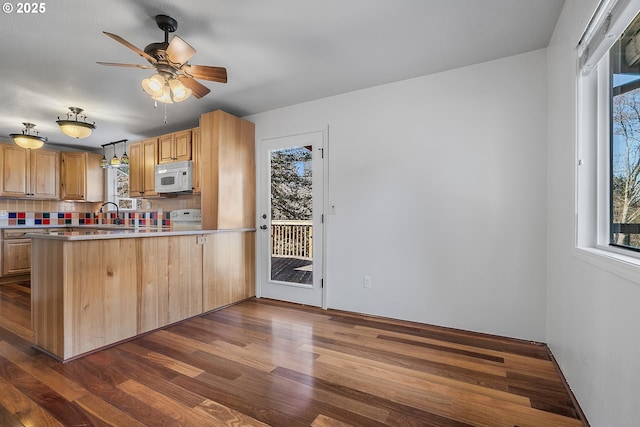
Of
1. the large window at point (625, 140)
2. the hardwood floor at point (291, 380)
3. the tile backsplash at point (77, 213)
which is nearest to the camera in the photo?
the large window at point (625, 140)

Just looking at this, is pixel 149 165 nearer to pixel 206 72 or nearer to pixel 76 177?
pixel 76 177

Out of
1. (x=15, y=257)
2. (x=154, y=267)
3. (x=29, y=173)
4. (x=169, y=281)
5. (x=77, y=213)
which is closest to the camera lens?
(x=154, y=267)

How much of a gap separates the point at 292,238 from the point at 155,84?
2.17 meters

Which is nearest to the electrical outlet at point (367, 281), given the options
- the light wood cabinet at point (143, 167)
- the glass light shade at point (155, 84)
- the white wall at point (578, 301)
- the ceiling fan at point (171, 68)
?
the white wall at point (578, 301)

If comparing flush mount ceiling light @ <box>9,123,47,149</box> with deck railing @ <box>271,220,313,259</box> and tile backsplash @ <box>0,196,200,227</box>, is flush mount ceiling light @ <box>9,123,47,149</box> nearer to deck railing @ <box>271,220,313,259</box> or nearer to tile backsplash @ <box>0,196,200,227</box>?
tile backsplash @ <box>0,196,200,227</box>

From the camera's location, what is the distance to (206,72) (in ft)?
7.26

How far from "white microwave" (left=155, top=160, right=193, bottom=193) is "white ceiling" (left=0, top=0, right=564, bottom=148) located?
0.94 metres

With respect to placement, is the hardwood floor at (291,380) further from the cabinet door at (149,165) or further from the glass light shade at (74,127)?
the cabinet door at (149,165)

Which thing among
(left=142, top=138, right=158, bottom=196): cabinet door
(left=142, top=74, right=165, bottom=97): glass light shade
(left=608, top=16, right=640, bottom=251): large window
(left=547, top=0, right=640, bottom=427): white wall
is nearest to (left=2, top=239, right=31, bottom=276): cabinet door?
(left=142, top=138, right=158, bottom=196): cabinet door

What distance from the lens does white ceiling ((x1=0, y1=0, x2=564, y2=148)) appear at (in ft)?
6.36

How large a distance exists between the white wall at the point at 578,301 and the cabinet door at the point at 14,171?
7302 mm

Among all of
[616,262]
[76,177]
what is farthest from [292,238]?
[76,177]

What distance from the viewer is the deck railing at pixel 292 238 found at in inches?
141

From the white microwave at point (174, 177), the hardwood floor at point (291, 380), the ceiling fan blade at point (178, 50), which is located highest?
the ceiling fan blade at point (178, 50)
